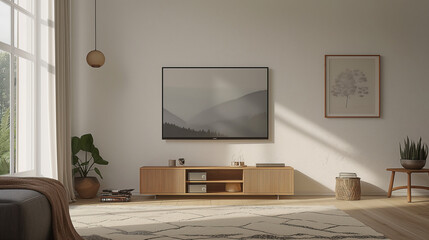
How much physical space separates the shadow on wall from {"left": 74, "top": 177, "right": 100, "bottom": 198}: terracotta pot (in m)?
2.91

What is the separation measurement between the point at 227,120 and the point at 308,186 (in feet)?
5.05

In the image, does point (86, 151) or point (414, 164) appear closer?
point (414, 164)

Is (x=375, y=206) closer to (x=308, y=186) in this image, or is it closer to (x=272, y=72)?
(x=308, y=186)

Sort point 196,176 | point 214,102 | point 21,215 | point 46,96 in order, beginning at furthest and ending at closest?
1. point 214,102
2. point 196,176
3. point 46,96
4. point 21,215

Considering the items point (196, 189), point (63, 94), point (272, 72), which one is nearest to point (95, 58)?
point (63, 94)

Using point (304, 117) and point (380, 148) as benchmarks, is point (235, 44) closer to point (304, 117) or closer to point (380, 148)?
point (304, 117)

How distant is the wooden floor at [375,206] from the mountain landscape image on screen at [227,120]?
0.94 meters

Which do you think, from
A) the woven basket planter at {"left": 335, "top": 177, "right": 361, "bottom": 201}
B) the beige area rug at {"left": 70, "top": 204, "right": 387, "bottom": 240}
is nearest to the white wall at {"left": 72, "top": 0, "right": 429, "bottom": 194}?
the woven basket planter at {"left": 335, "top": 177, "right": 361, "bottom": 201}

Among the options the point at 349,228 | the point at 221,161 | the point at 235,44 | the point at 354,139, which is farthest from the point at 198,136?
the point at 349,228

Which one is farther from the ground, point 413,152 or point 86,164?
point 413,152

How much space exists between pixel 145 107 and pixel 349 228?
3.71m

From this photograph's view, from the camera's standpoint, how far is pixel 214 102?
279 inches

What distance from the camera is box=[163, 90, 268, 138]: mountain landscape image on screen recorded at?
7086mm

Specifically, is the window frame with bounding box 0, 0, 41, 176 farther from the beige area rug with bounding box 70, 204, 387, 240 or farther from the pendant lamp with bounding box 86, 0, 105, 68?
the beige area rug with bounding box 70, 204, 387, 240
